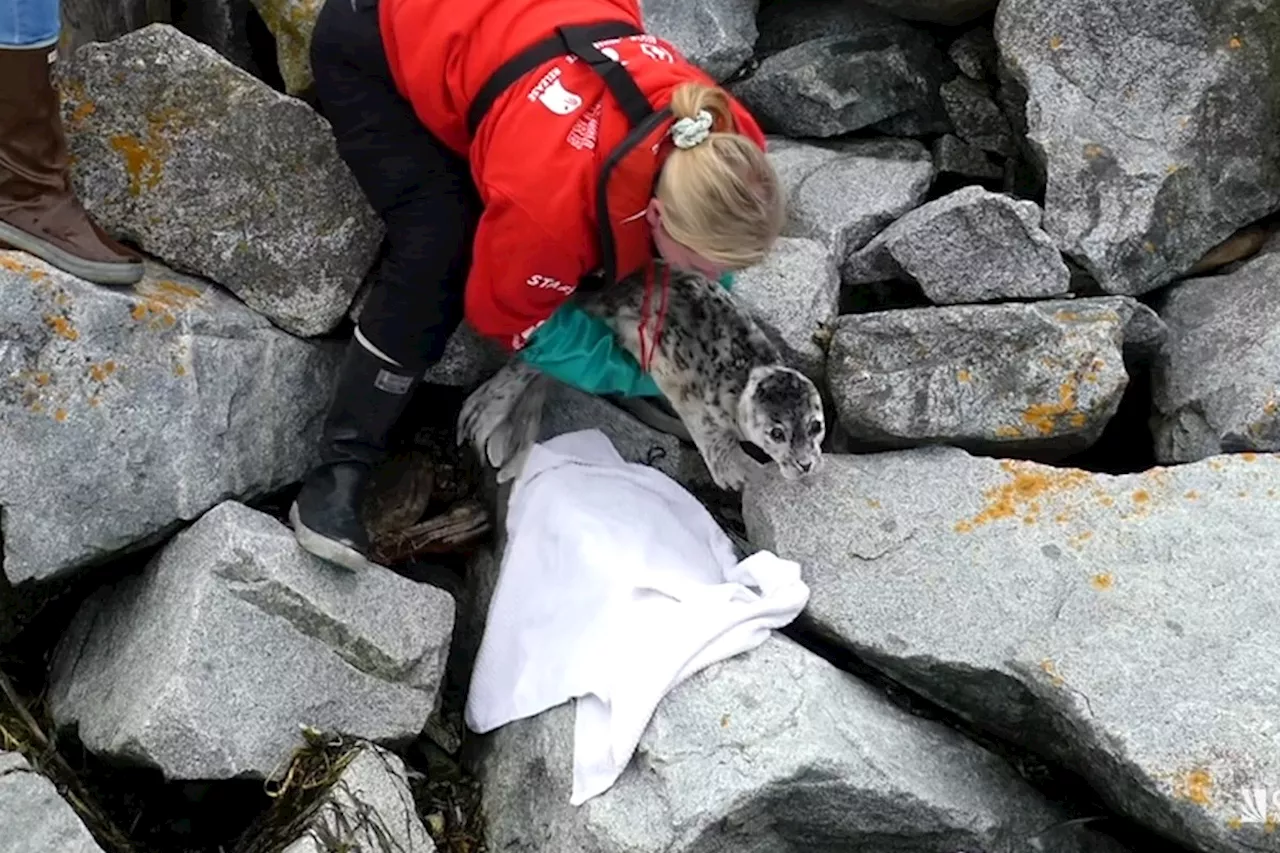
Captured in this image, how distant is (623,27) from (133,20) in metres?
2.10

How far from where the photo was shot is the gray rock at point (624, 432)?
545cm

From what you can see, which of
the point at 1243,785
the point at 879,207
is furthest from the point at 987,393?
the point at 1243,785

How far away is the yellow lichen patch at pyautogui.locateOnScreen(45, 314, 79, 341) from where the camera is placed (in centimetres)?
447

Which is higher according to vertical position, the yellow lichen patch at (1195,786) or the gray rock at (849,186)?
the gray rock at (849,186)

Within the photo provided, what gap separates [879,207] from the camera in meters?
5.71

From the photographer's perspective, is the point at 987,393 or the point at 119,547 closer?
the point at 119,547

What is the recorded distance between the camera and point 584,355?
5.12 metres

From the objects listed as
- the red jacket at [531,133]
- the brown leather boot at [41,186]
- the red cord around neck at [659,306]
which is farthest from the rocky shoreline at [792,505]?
the red jacket at [531,133]

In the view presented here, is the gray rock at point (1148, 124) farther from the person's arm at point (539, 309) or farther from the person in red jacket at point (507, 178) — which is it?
the person in red jacket at point (507, 178)

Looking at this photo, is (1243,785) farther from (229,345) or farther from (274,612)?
(229,345)

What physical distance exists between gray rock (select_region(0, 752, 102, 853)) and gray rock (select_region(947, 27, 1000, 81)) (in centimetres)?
443

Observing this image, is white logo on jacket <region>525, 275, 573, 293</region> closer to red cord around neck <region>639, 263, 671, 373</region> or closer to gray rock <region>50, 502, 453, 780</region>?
red cord around neck <region>639, 263, 671, 373</region>

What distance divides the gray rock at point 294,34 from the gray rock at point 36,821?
2650mm

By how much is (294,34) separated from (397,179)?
990 mm
